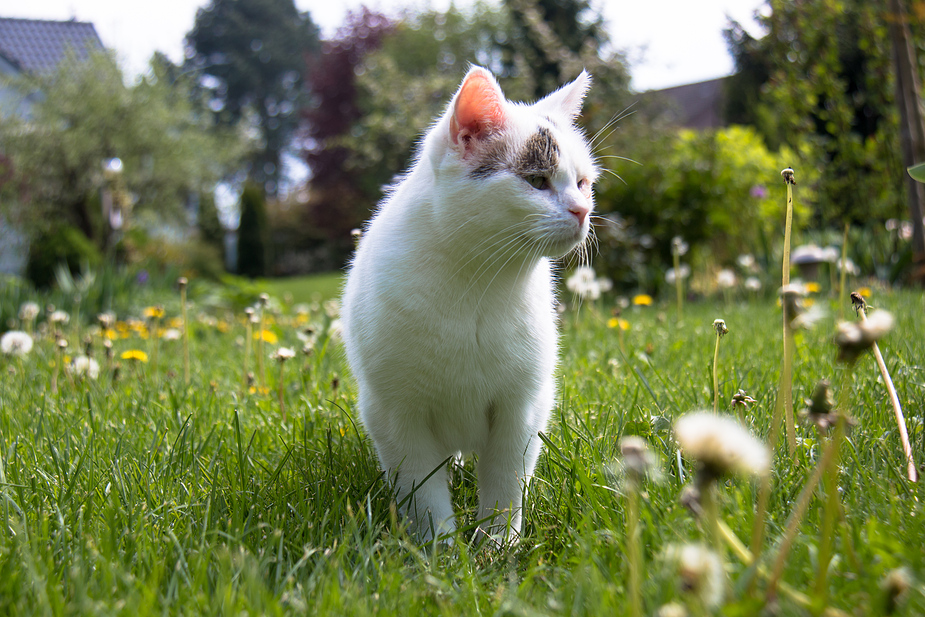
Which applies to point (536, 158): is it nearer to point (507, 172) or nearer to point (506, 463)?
point (507, 172)

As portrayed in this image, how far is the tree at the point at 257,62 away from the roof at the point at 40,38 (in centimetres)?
1944

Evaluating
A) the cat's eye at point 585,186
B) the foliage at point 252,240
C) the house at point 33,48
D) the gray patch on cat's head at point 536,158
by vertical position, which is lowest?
the foliage at point 252,240

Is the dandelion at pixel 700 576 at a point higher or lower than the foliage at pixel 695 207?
higher

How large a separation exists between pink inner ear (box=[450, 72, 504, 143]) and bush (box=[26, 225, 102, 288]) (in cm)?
829

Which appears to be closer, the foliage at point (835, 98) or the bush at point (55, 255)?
the foliage at point (835, 98)

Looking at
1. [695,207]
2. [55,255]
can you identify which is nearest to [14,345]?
[695,207]

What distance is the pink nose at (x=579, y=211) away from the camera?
A: 1.64 metres

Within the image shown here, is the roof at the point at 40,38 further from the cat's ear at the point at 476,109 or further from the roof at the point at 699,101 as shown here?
the roof at the point at 699,101

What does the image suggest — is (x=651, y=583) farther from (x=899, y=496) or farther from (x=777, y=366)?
(x=777, y=366)

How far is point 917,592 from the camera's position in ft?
3.17

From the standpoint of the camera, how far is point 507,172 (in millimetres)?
1670

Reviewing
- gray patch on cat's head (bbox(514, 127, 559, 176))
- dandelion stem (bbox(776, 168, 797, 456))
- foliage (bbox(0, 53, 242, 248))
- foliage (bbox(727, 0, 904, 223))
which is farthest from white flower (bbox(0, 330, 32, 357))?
foliage (bbox(0, 53, 242, 248))

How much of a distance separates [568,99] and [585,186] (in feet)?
1.11

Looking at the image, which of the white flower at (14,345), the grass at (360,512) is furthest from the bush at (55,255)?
the grass at (360,512)
